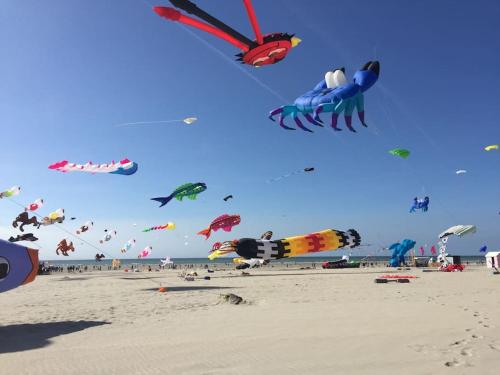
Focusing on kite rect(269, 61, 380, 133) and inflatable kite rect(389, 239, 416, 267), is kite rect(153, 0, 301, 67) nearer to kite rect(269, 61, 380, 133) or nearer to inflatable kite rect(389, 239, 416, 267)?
kite rect(269, 61, 380, 133)

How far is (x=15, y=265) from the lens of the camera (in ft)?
36.4

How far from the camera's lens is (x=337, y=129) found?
18359 millimetres

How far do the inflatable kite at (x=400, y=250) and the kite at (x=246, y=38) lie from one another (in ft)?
136

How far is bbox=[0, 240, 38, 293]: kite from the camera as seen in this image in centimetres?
1081

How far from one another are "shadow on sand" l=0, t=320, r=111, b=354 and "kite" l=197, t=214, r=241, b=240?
109ft

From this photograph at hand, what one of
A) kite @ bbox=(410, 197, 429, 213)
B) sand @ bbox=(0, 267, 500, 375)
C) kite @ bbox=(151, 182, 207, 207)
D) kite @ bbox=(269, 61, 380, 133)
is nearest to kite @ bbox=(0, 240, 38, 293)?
sand @ bbox=(0, 267, 500, 375)

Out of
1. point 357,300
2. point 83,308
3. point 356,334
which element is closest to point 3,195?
point 83,308

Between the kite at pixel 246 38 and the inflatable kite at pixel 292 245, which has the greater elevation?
the kite at pixel 246 38

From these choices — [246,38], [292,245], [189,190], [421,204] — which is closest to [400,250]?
[421,204]

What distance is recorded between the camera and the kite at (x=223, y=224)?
1750 inches

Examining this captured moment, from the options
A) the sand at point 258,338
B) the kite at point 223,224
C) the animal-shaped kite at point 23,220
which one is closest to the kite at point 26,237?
the animal-shaped kite at point 23,220

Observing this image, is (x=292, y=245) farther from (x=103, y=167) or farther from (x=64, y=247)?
(x=64, y=247)

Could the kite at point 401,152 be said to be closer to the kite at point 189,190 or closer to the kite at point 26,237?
the kite at point 189,190

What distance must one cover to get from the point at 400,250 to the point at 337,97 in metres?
36.7
